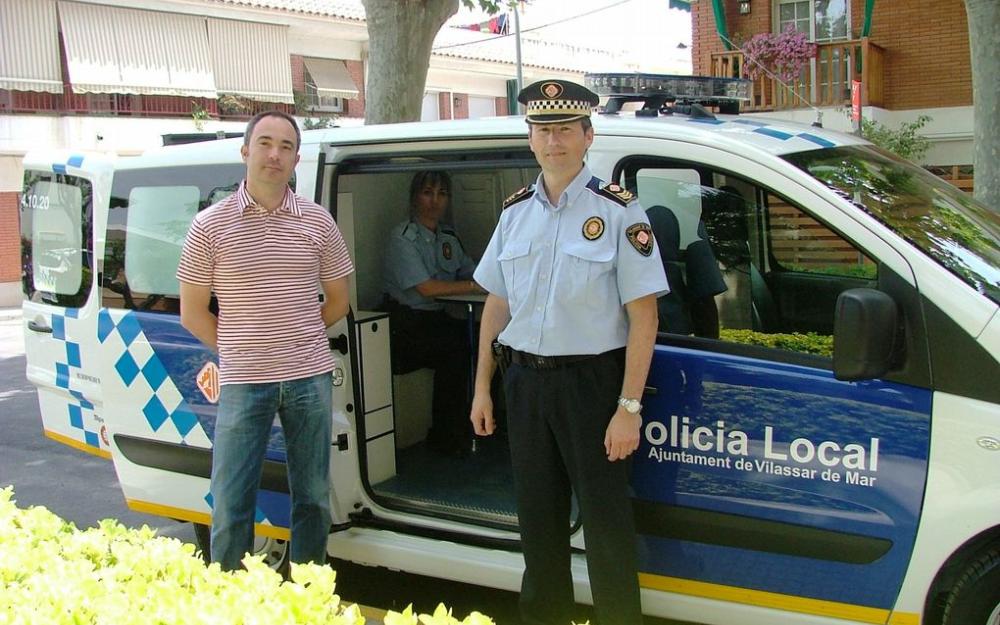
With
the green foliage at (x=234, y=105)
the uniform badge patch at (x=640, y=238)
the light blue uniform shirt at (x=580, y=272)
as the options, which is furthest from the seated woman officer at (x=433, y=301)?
the green foliage at (x=234, y=105)

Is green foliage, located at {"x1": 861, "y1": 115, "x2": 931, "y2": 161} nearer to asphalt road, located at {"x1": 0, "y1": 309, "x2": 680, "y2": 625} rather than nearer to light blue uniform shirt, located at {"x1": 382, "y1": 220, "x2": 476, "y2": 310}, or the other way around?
light blue uniform shirt, located at {"x1": 382, "y1": 220, "x2": 476, "y2": 310}

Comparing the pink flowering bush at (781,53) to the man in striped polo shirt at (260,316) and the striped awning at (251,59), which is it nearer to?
the striped awning at (251,59)

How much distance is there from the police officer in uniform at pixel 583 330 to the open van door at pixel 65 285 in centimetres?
229

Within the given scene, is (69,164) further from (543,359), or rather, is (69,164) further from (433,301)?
(543,359)

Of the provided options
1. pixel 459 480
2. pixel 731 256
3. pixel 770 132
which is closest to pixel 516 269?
pixel 731 256

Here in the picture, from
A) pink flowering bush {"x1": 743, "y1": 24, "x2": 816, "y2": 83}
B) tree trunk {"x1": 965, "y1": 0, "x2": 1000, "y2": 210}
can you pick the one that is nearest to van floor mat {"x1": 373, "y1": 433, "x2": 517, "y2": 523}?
tree trunk {"x1": 965, "y1": 0, "x2": 1000, "y2": 210}

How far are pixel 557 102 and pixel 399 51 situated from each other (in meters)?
5.34

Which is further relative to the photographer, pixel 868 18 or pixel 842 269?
pixel 868 18

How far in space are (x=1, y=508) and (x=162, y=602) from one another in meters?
0.98

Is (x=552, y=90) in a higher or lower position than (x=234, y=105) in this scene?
lower

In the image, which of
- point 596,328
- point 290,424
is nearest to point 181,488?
point 290,424

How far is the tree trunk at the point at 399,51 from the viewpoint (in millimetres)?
8016

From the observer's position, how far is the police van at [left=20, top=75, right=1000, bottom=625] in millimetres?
2750

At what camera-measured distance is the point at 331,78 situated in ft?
81.1
